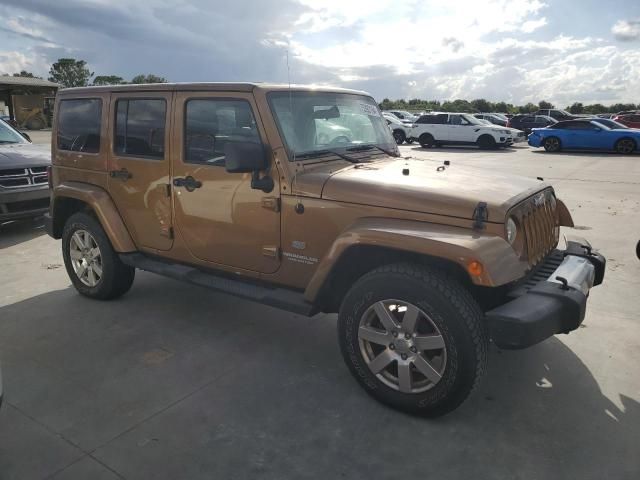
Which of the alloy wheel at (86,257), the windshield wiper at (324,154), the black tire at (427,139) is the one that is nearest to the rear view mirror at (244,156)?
the windshield wiper at (324,154)

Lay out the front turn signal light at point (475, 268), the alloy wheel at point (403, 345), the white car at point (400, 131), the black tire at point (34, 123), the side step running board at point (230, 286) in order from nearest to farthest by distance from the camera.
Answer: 1. the front turn signal light at point (475, 268)
2. the alloy wheel at point (403, 345)
3. the side step running board at point (230, 286)
4. the white car at point (400, 131)
5. the black tire at point (34, 123)

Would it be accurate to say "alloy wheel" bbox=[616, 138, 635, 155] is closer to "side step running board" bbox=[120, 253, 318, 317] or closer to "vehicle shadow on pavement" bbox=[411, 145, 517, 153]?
"vehicle shadow on pavement" bbox=[411, 145, 517, 153]

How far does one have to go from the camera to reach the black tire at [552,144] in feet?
65.5

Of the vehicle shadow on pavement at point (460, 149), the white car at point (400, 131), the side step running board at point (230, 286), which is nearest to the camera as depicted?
the side step running board at point (230, 286)

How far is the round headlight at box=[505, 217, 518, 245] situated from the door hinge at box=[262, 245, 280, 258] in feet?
4.84

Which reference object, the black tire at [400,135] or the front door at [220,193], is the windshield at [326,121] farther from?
the black tire at [400,135]

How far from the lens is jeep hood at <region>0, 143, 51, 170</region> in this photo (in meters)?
6.98

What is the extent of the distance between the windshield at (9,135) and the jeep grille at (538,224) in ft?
26.4

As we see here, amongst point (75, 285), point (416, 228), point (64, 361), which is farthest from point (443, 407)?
point (75, 285)

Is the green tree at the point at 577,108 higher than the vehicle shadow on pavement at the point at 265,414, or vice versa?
the green tree at the point at 577,108

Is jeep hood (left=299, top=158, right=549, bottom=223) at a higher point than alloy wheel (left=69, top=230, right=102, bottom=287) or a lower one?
higher

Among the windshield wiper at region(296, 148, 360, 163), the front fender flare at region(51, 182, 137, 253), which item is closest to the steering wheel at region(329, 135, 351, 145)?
the windshield wiper at region(296, 148, 360, 163)

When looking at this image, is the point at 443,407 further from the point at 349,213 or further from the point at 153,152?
the point at 153,152

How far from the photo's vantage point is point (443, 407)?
9.12 feet
